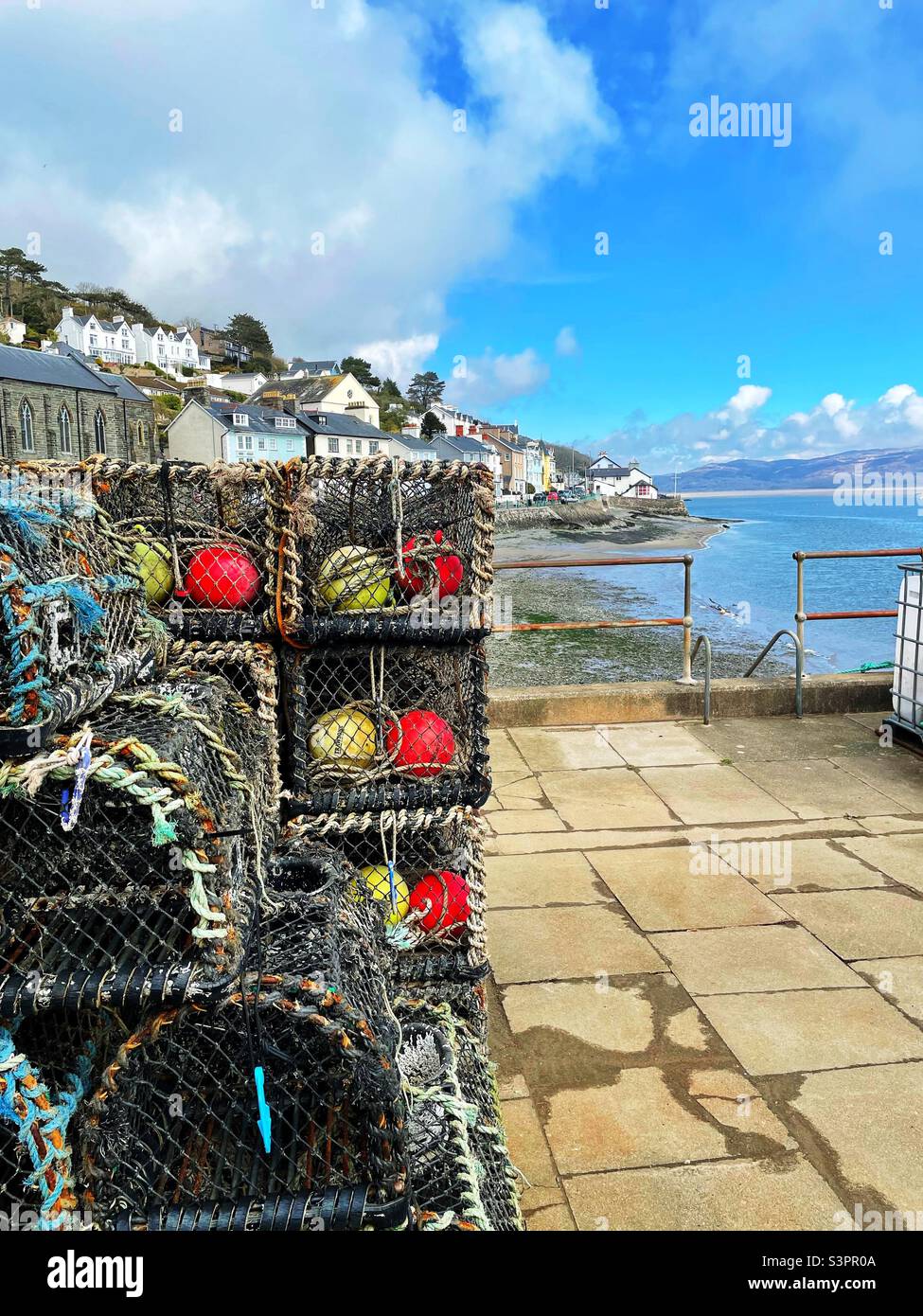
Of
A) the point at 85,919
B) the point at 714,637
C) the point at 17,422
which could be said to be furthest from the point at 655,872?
the point at 17,422

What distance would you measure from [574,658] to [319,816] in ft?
52.7

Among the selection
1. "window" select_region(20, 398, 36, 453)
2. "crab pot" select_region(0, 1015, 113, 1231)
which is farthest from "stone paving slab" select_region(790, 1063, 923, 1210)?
"window" select_region(20, 398, 36, 453)

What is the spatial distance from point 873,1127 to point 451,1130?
1337 mm

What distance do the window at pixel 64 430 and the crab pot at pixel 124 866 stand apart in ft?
215

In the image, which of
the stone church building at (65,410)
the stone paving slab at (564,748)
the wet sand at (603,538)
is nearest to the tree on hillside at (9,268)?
the stone church building at (65,410)

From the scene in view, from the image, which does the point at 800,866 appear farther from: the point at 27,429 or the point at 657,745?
the point at 27,429

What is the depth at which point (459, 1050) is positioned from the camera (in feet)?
7.91

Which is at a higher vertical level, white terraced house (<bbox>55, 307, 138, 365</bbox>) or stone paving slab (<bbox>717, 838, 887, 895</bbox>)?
white terraced house (<bbox>55, 307, 138, 365</bbox>)

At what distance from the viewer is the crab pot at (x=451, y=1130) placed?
1809mm

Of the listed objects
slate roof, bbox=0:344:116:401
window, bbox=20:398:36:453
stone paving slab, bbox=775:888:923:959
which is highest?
slate roof, bbox=0:344:116:401

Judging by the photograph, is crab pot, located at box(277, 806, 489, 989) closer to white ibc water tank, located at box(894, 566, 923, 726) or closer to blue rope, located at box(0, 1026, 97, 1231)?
blue rope, located at box(0, 1026, 97, 1231)

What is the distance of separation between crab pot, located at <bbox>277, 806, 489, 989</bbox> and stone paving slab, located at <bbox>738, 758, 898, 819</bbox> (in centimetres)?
285

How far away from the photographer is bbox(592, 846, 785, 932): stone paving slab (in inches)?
150

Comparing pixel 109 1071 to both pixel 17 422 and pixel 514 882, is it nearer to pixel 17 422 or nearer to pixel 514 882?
pixel 514 882
